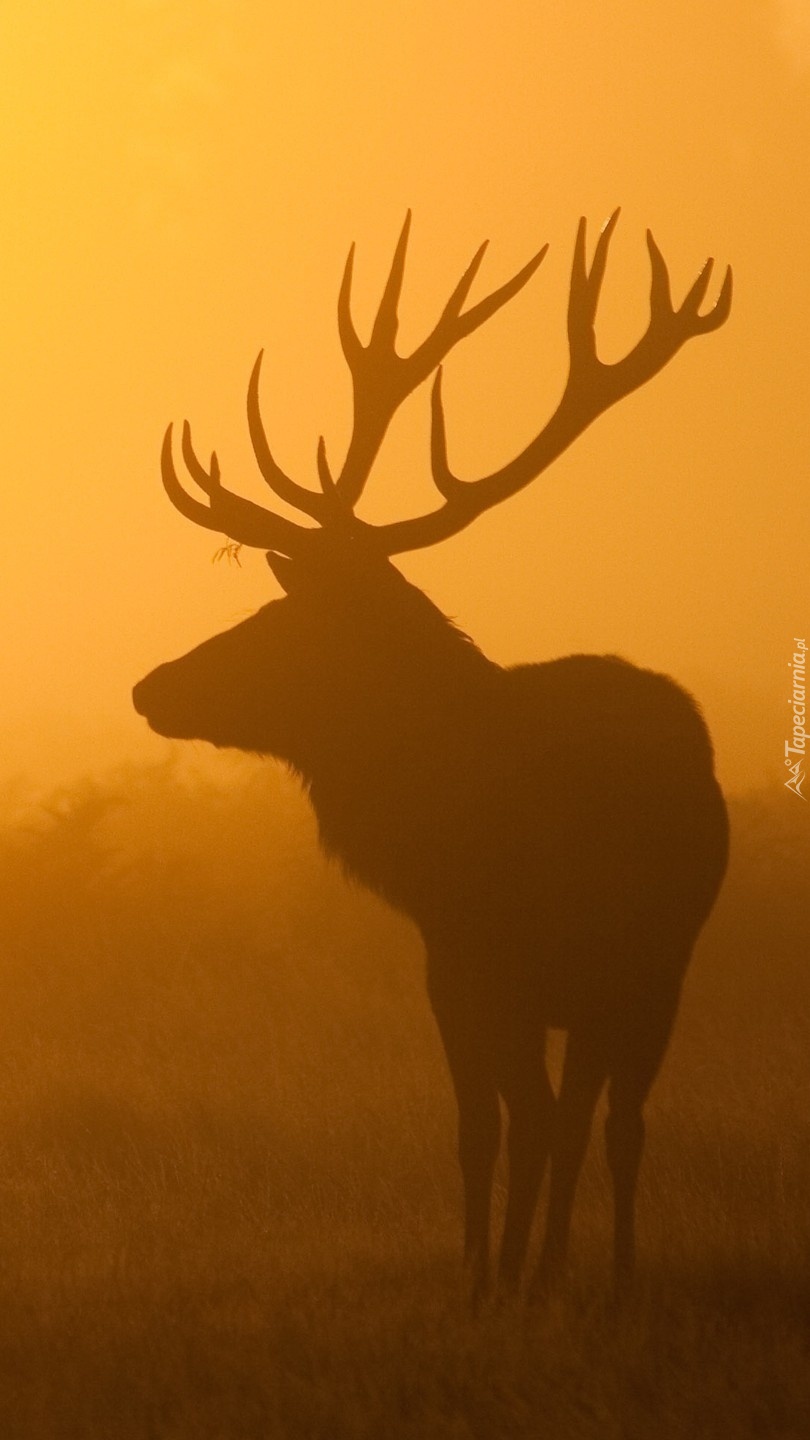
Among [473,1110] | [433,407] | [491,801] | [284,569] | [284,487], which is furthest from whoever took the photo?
[284,487]

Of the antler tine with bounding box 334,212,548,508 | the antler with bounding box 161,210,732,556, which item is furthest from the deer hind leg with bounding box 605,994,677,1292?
the antler tine with bounding box 334,212,548,508

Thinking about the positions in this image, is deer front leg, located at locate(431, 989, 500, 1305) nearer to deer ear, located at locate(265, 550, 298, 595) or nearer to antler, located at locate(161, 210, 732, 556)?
deer ear, located at locate(265, 550, 298, 595)

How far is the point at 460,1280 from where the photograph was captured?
473 cm

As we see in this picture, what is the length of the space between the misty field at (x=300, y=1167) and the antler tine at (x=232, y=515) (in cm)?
204

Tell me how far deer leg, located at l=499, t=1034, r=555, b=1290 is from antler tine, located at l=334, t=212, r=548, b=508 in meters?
1.84

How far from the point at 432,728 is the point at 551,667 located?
0.55 meters

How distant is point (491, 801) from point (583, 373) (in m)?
1.43

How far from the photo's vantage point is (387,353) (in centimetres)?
564

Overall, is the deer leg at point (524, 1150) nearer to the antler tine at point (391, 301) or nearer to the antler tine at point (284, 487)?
the antler tine at point (284, 487)

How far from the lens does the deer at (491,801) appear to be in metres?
4.66

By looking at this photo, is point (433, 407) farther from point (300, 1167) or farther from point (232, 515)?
point (300, 1167)

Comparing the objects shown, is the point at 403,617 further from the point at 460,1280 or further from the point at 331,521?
the point at 460,1280

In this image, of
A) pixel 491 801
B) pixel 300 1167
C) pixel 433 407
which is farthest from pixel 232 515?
pixel 300 1167

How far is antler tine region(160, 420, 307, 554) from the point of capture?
5.09 meters
